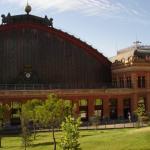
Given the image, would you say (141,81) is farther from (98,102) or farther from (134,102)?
(98,102)

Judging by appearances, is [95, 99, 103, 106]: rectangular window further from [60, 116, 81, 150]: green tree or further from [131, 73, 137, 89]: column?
[60, 116, 81, 150]: green tree

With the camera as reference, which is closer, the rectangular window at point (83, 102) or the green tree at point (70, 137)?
the green tree at point (70, 137)

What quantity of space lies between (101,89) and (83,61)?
11.3m

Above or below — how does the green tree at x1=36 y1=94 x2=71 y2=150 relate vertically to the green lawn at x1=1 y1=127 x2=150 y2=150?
above

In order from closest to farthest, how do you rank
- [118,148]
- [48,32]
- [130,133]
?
[118,148]
[130,133]
[48,32]

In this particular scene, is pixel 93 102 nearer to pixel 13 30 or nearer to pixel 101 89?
pixel 101 89

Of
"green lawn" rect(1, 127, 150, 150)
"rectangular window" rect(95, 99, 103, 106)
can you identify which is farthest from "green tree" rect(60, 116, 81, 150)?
"rectangular window" rect(95, 99, 103, 106)

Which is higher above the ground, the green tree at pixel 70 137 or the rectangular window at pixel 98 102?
the rectangular window at pixel 98 102

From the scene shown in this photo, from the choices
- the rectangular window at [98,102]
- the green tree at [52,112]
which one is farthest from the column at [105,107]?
the green tree at [52,112]

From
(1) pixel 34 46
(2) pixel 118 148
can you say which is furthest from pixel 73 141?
(1) pixel 34 46

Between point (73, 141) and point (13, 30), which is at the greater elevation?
point (13, 30)

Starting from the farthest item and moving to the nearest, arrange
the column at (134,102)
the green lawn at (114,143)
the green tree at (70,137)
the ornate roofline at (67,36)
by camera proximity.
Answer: the ornate roofline at (67,36) < the column at (134,102) < the green lawn at (114,143) < the green tree at (70,137)

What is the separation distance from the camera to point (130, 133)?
181 feet

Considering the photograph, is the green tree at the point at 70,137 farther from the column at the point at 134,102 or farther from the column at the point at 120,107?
the column at the point at 134,102
